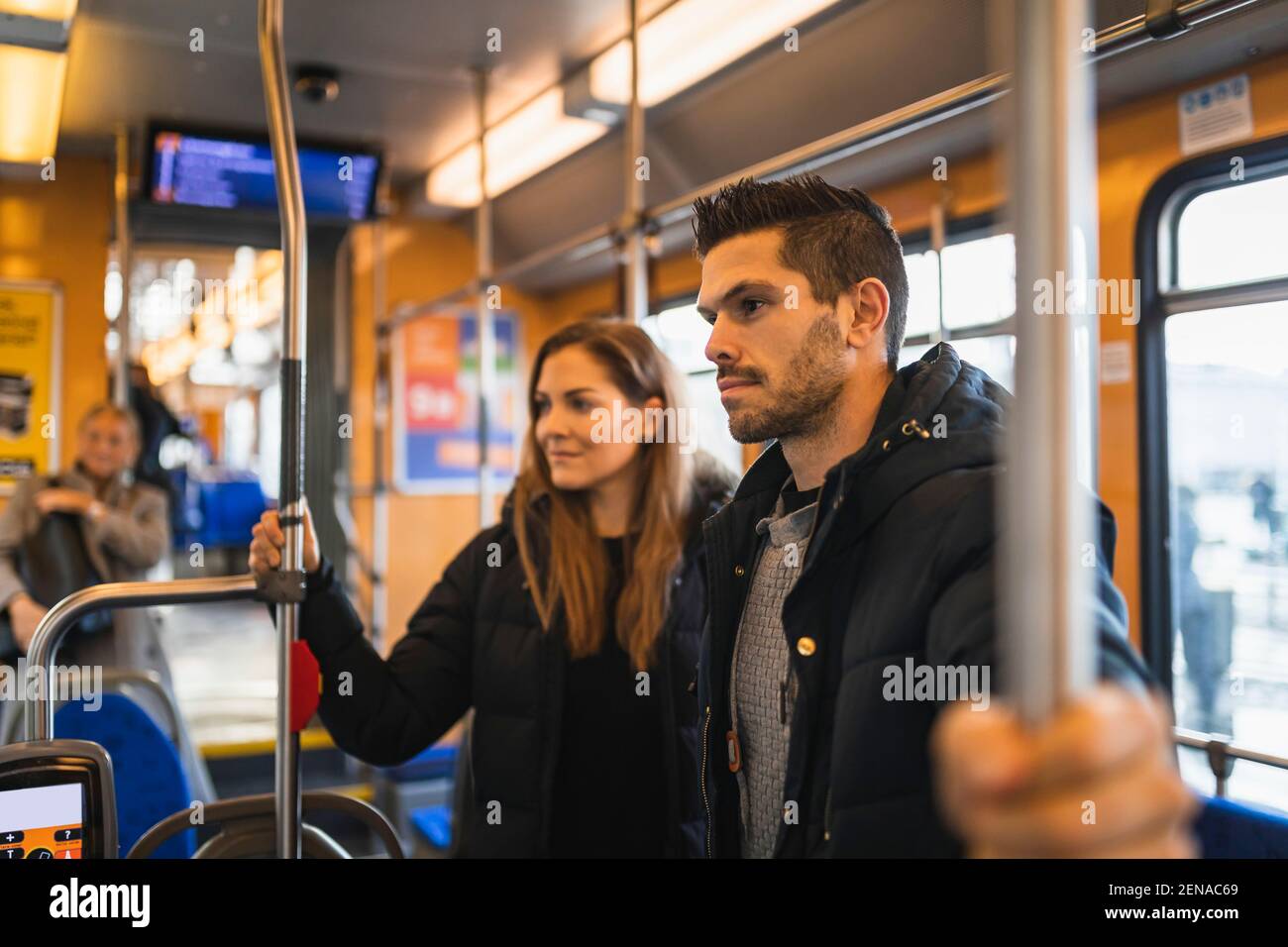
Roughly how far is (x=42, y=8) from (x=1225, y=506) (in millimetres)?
3980

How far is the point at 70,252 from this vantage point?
520 cm

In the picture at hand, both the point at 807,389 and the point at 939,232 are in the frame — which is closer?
the point at 807,389

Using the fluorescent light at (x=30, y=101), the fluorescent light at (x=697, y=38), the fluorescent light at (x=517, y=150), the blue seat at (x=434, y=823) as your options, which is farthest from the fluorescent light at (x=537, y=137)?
the blue seat at (x=434, y=823)

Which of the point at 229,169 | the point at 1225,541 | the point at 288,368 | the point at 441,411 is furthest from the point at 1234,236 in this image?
the point at 441,411

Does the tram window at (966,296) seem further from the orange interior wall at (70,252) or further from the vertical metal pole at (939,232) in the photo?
the orange interior wall at (70,252)

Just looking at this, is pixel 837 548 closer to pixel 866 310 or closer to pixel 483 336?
pixel 866 310

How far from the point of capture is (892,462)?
106cm

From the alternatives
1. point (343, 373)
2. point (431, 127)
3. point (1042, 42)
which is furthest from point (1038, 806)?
point (343, 373)

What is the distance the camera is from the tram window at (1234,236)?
9.55ft

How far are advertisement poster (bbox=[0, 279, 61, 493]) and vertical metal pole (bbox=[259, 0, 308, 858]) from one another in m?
4.61

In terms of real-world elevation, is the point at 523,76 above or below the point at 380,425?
above

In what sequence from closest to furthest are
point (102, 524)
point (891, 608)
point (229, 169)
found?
1. point (891, 608)
2. point (102, 524)
3. point (229, 169)

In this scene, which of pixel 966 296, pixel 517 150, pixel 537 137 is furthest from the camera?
pixel 517 150

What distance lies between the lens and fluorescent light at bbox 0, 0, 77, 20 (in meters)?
3.10
